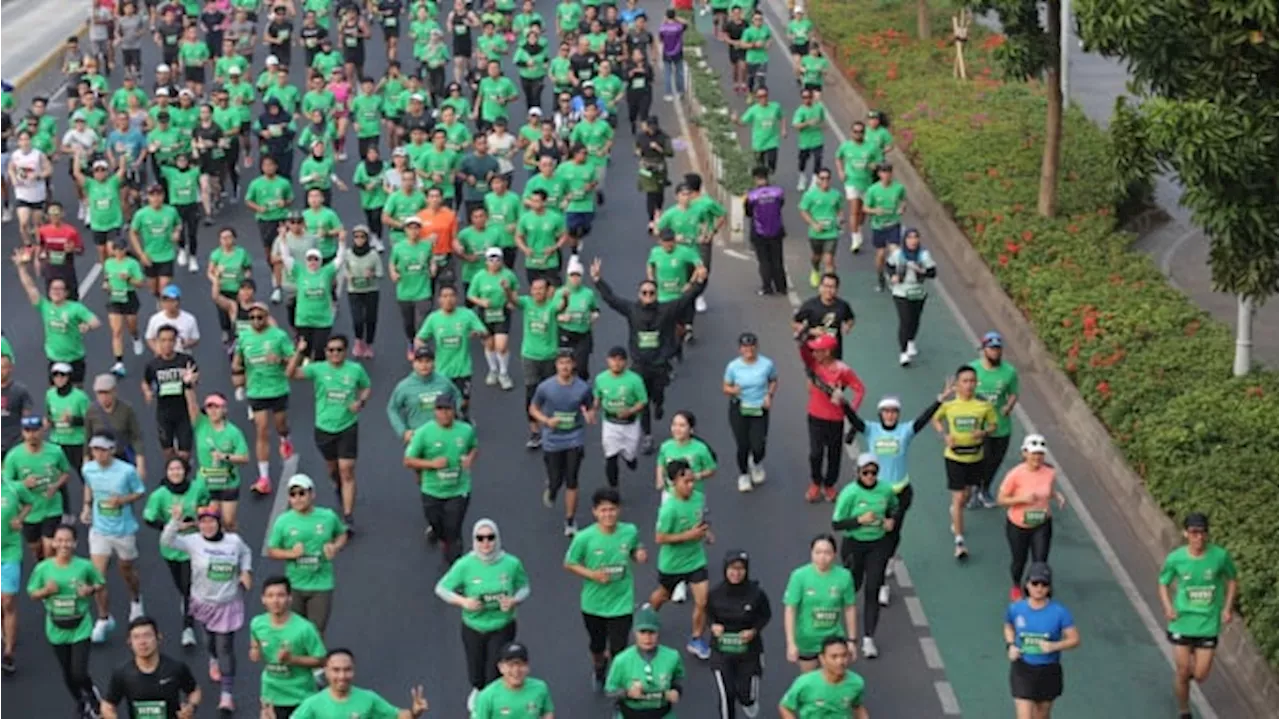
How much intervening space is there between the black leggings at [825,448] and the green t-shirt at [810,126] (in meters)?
9.82

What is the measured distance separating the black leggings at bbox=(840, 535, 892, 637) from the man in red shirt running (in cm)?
245

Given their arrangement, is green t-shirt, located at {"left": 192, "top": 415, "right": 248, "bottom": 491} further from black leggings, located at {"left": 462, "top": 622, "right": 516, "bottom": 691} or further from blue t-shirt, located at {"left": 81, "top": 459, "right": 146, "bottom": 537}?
black leggings, located at {"left": 462, "top": 622, "right": 516, "bottom": 691}

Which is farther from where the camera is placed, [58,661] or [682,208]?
[682,208]

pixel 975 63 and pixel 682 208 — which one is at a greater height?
pixel 682 208

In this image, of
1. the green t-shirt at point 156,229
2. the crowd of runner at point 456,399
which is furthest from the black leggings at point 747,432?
the green t-shirt at point 156,229

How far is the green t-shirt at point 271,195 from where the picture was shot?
85.3 ft

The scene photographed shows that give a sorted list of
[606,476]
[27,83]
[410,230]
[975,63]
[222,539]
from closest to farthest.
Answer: [222,539] < [606,476] < [410,230] < [975,63] < [27,83]

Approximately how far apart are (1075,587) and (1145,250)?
11.4m

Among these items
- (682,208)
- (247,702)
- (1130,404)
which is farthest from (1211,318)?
(247,702)

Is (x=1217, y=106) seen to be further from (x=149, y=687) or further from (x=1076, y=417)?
(x=149, y=687)

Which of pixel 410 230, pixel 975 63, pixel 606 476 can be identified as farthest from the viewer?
pixel 975 63

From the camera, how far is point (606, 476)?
20453mm

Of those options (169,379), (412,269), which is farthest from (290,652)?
(412,269)

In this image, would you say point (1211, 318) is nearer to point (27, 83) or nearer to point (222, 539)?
point (222, 539)
